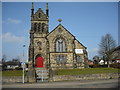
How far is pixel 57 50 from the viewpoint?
40156mm

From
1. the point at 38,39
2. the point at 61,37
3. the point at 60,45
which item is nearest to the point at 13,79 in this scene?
the point at 60,45

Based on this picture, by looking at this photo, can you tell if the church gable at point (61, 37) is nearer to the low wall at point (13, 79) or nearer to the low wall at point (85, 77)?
the low wall at point (85, 77)

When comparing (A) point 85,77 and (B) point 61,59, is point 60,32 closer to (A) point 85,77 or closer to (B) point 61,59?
(B) point 61,59

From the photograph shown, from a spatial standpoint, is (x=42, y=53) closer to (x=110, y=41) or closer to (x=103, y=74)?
(x=103, y=74)

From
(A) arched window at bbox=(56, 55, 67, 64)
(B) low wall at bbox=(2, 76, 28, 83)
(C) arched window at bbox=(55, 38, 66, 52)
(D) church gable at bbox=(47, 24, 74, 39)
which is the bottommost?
(B) low wall at bbox=(2, 76, 28, 83)

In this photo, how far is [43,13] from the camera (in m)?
44.1

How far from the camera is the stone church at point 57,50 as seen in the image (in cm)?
3962

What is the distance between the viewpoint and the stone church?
39.6m

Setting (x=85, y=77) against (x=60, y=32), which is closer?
(x=85, y=77)

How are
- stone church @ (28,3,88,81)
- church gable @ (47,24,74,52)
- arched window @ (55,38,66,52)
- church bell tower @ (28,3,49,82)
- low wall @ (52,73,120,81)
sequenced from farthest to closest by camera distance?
church bell tower @ (28,3,49,82), arched window @ (55,38,66,52), church gable @ (47,24,74,52), stone church @ (28,3,88,81), low wall @ (52,73,120,81)

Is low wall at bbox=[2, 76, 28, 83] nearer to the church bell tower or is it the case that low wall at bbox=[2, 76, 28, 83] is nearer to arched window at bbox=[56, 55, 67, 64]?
the church bell tower

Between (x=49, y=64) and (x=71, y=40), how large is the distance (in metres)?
7.74

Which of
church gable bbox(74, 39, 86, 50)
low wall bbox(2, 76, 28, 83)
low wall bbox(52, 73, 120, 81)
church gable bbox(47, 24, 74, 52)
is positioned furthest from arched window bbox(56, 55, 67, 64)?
low wall bbox(2, 76, 28, 83)

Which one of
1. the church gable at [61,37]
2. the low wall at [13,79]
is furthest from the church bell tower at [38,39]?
the low wall at [13,79]
